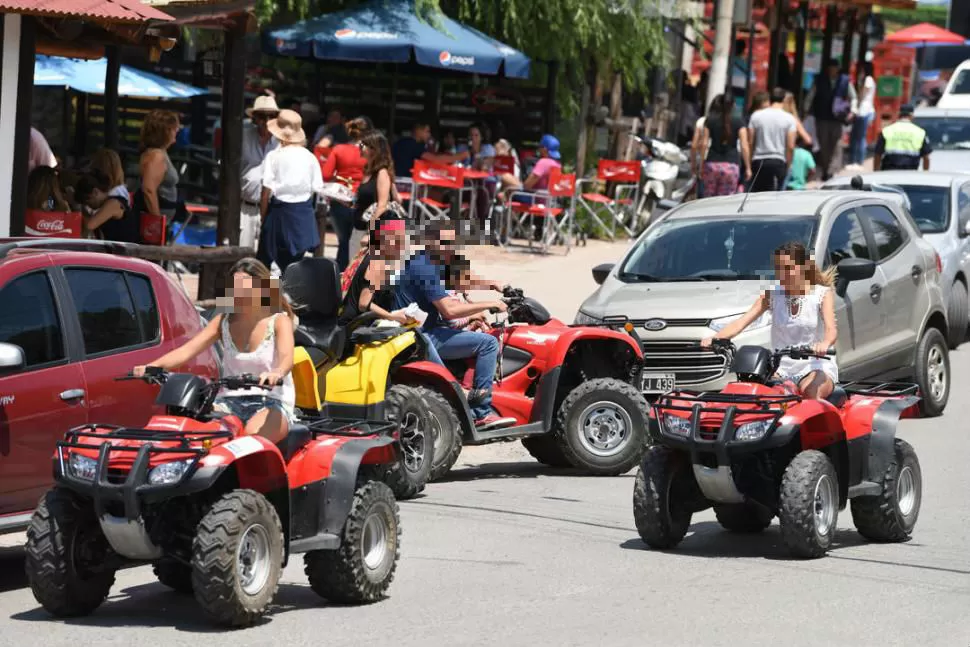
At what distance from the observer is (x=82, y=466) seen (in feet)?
21.7

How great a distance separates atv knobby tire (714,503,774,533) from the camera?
905 centimetres

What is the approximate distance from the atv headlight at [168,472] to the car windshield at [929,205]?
12.3 metres

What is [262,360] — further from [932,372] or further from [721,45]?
[721,45]

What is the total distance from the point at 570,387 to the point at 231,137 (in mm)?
5084

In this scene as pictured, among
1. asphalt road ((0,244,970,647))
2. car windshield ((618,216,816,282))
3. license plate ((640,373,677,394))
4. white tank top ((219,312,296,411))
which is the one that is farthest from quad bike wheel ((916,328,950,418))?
white tank top ((219,312,296,411))

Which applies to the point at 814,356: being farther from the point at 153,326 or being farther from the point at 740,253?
the point at 740,253

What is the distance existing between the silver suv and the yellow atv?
2.23 meters

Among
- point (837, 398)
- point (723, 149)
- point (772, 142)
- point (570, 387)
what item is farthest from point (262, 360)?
point (723, 149)

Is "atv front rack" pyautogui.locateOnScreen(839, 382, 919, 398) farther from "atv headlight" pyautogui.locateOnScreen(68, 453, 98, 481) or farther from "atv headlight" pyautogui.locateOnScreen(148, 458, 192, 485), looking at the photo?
"atv headlight" pyautogui.locateOnScreen(68, 453, 98, 481)

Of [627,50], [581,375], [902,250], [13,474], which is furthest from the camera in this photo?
[627,50]

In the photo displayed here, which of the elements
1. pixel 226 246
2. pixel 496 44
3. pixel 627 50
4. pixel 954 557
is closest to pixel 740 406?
pixel 954 557

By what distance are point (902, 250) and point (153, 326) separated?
737 cm

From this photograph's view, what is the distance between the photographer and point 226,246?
1459cm

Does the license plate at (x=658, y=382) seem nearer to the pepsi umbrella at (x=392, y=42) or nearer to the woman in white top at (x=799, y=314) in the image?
the woman in white top at (x=799, y=314)
